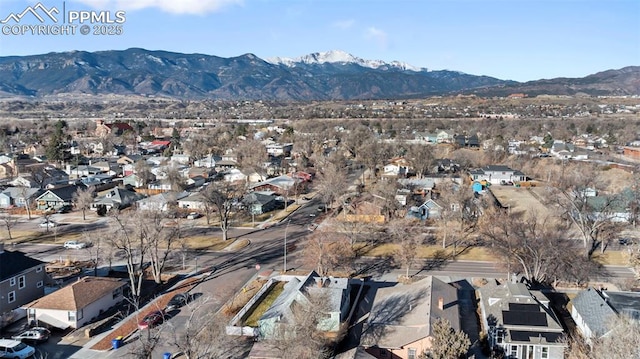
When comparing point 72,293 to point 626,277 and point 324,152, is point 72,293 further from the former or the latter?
point 324,152

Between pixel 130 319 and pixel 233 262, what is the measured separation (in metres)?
11.0

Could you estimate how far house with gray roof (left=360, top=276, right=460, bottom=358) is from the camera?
22.1 meters

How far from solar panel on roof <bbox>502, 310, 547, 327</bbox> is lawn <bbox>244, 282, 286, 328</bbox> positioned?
41.0 ft

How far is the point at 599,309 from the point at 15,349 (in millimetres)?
→ 28041

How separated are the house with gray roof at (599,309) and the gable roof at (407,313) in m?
6.30

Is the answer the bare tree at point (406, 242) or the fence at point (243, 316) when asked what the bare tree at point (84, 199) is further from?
the bare tree at point (406, 242)

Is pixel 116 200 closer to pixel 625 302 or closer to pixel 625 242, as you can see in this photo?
pixel 625 302

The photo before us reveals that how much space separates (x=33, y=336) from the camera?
24.0 m

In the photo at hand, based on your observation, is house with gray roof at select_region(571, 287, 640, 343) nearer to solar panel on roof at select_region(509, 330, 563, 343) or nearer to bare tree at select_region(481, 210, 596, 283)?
solar panel on roof at select_region(509, 330, 563, 343)

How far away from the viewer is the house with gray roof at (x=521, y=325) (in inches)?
880

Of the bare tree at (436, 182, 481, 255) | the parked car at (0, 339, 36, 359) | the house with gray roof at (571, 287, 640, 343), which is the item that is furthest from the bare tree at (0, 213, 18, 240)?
the house with gray roof at (571, 287, 640, 343)

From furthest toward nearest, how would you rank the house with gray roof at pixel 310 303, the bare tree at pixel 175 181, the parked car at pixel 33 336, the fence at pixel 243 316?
the bare tree at pixel 175 181, the fence at pixel 243 316, the parked car at pixel 33 336, the house with gray roof at pixel 310 303

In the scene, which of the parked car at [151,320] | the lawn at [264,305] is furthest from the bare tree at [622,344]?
the parked car at [151,320]

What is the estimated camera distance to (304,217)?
167 ft
